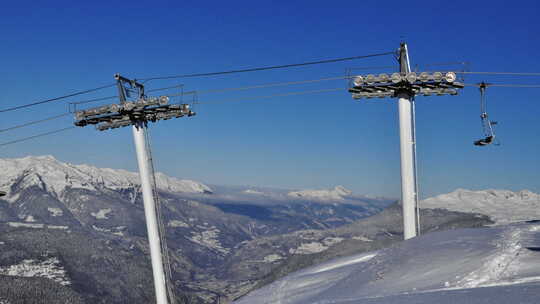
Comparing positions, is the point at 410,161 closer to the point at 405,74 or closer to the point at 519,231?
the point at 405,74

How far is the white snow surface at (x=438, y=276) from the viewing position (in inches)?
700

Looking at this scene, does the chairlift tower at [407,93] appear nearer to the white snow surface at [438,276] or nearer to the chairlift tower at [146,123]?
the white snow surface at [438,276]

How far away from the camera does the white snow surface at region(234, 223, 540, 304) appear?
17.8m

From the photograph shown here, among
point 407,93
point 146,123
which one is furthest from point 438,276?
point 146,123

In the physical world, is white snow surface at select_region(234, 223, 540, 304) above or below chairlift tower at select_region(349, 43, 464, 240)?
below

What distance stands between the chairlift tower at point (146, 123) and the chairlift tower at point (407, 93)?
47.6ft

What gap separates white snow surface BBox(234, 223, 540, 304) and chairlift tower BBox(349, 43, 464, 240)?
13.7 ft

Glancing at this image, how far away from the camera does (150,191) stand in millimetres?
Answer: 39625

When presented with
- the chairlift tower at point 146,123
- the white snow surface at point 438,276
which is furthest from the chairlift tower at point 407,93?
the chairlift tower at point 146,123

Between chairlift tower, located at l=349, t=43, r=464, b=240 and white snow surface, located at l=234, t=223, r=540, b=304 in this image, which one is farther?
chairlift tower, located at l=349, t=43, r=464, b=240

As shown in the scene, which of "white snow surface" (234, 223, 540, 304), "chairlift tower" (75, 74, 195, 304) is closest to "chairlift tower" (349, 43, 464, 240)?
"white snow surface" (234, 223, 540, 304)

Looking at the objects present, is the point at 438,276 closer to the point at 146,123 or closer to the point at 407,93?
the point at 407,93

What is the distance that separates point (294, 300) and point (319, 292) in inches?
51.9

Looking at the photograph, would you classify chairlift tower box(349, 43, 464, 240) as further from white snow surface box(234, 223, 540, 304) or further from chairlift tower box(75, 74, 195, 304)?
chairlift tower box(75, 74, 195, 304)
